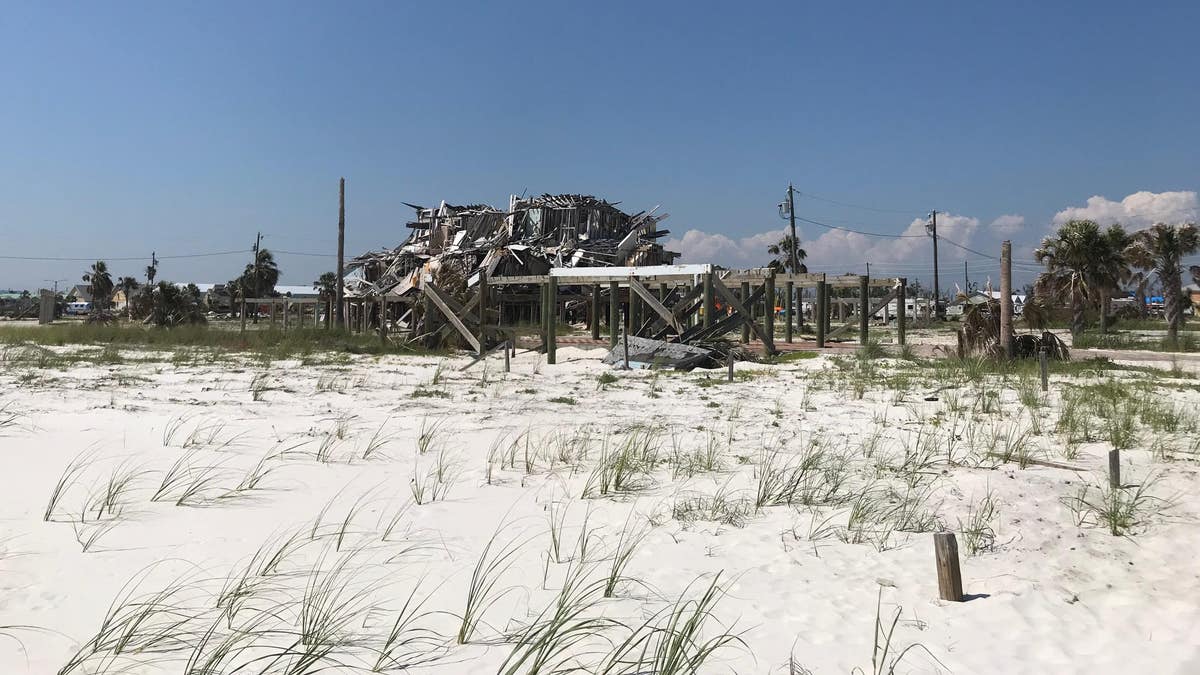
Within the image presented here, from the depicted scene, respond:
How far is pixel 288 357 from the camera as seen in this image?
62.3ft

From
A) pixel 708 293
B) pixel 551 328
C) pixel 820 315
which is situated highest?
pixel 708 293

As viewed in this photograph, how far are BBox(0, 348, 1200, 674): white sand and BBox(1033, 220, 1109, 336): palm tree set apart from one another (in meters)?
20.8

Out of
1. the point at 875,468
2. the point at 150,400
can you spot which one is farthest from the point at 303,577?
the point at 150,400

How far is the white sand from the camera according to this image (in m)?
3.38

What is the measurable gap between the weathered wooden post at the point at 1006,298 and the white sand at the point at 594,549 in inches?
260

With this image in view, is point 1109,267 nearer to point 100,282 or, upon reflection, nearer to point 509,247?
point 509,247

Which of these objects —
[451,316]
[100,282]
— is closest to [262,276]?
[100,282]

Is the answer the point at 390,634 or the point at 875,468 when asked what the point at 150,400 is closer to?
the point at 390,634


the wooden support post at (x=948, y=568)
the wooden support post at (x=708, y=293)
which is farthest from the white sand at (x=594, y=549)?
the wooden support post at (x=708, y=293)

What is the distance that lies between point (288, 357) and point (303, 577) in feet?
54.0

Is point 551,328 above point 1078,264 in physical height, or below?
below

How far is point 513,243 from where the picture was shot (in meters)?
40.9

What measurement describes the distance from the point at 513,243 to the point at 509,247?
1775mm

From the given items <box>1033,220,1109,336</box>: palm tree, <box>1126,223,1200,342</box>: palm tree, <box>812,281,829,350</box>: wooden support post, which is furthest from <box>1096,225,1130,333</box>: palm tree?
<box>812,281,829,350</box>: wooden support post
